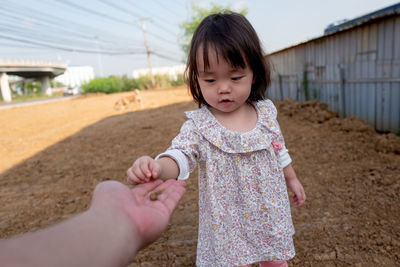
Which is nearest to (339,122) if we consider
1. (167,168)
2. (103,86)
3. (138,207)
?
(167,168)

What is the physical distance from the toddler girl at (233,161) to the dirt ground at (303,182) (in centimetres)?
80

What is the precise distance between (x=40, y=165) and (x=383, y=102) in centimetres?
639

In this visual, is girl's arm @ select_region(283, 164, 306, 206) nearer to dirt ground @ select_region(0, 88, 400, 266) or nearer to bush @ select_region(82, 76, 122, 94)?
dirt ground @ select_region(0, 88, 400, 266)

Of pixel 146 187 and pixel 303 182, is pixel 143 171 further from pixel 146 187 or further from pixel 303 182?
pixel 303 182

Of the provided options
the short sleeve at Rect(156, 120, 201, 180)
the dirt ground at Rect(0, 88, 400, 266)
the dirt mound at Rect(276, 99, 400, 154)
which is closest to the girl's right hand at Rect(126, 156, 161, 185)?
the short sleeve at Rect(156, 120, 201, 180)

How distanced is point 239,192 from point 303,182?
2.33 metres

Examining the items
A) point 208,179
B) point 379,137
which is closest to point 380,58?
point 379,137

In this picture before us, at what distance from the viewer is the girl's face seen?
4.37 ft

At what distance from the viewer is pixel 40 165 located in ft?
17.1

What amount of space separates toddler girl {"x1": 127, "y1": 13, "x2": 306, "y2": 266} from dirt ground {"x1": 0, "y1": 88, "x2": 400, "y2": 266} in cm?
80

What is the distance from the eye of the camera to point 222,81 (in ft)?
4.48

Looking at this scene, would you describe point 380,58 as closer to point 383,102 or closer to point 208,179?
point 383,102

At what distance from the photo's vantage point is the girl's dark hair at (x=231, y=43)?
1333mm

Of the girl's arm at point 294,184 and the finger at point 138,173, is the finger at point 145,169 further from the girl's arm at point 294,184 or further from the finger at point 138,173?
the girl's arm at point 294,184
